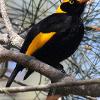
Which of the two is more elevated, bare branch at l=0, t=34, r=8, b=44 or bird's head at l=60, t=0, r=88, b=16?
bird's head at l=60, t=0, r=88, b=16

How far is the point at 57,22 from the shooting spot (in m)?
0.70

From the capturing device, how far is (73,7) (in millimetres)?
737

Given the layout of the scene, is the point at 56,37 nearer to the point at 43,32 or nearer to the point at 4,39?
the point at 43,32

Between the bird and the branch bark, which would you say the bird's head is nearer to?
the bird

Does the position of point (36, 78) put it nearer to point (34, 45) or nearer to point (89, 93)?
point (34, 45)

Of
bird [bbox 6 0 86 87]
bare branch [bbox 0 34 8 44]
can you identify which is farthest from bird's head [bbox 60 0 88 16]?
bare branch [bbox 0 34 8 44]

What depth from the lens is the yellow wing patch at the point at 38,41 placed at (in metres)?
0.67

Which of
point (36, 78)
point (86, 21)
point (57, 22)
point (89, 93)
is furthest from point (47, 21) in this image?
point (36, 78)

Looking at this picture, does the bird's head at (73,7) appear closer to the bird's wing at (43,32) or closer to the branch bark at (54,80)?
the bird's wing at (43,32)

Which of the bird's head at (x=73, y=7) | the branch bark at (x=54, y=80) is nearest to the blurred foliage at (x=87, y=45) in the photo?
the bird's head at (x=73, y=7)

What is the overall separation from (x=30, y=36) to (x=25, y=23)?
0.53 feet

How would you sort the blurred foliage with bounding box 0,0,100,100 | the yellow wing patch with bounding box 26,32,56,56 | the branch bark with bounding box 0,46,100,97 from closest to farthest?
the branch bark with bounding box 0,46,100,97 → the yellow wing patch with bounding box 26,32,56,56 → the blurred foliage with bounding box 0,0,100,100

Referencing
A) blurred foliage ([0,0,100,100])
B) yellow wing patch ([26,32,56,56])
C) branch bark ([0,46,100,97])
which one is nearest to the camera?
branch bark ([0,46,100,97])

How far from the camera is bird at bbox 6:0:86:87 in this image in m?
0.68
